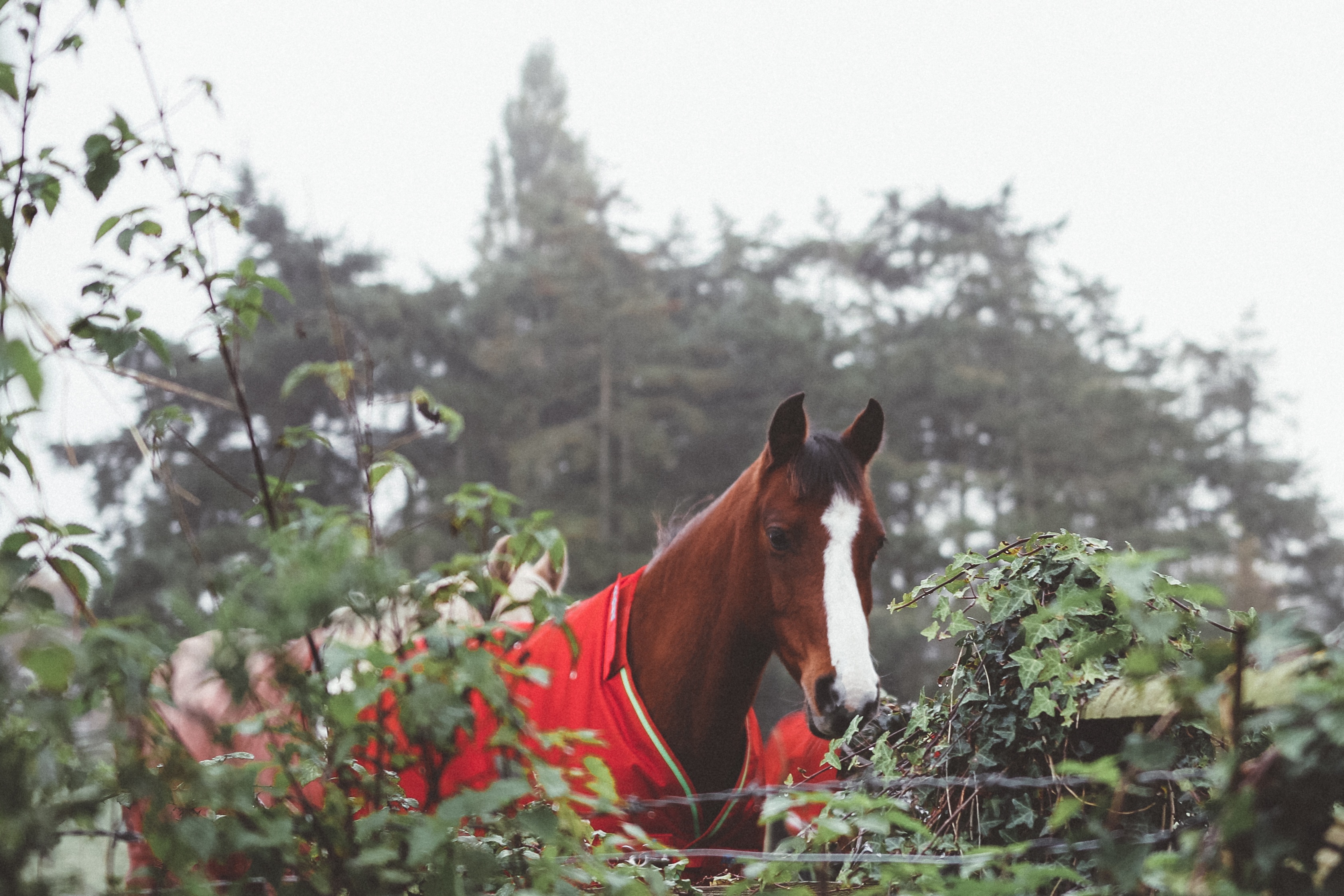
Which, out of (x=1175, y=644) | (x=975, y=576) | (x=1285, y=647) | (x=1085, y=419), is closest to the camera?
(x=1285, y=647)

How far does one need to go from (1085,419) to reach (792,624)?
20.4m

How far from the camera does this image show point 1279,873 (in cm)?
92

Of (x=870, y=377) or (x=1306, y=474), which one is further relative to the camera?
(x=1306, y=474)

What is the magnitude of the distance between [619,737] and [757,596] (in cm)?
62

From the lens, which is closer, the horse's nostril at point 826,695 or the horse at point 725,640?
the horse's nostril at point 826,695

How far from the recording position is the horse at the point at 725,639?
2.55 m

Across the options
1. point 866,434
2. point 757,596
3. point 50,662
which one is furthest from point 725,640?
point 50,662

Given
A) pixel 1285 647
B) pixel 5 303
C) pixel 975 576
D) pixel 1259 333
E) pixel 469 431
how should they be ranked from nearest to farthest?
pixel 1285 647, pixel 5 303, pixel 975 576, pixel 469 431, pixel 1259 333

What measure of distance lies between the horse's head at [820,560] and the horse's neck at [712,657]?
9cm

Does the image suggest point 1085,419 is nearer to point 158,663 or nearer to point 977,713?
point 977,713

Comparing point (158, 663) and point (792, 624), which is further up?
point (158, 663)

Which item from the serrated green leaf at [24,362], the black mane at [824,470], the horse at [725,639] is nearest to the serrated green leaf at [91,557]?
the serrated green leaf at [24,362]

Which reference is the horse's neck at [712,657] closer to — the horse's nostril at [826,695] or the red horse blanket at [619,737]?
the red horse blanket at [619,737]

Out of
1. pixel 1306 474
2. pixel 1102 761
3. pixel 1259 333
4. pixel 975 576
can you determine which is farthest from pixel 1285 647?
pixel 1259 333
